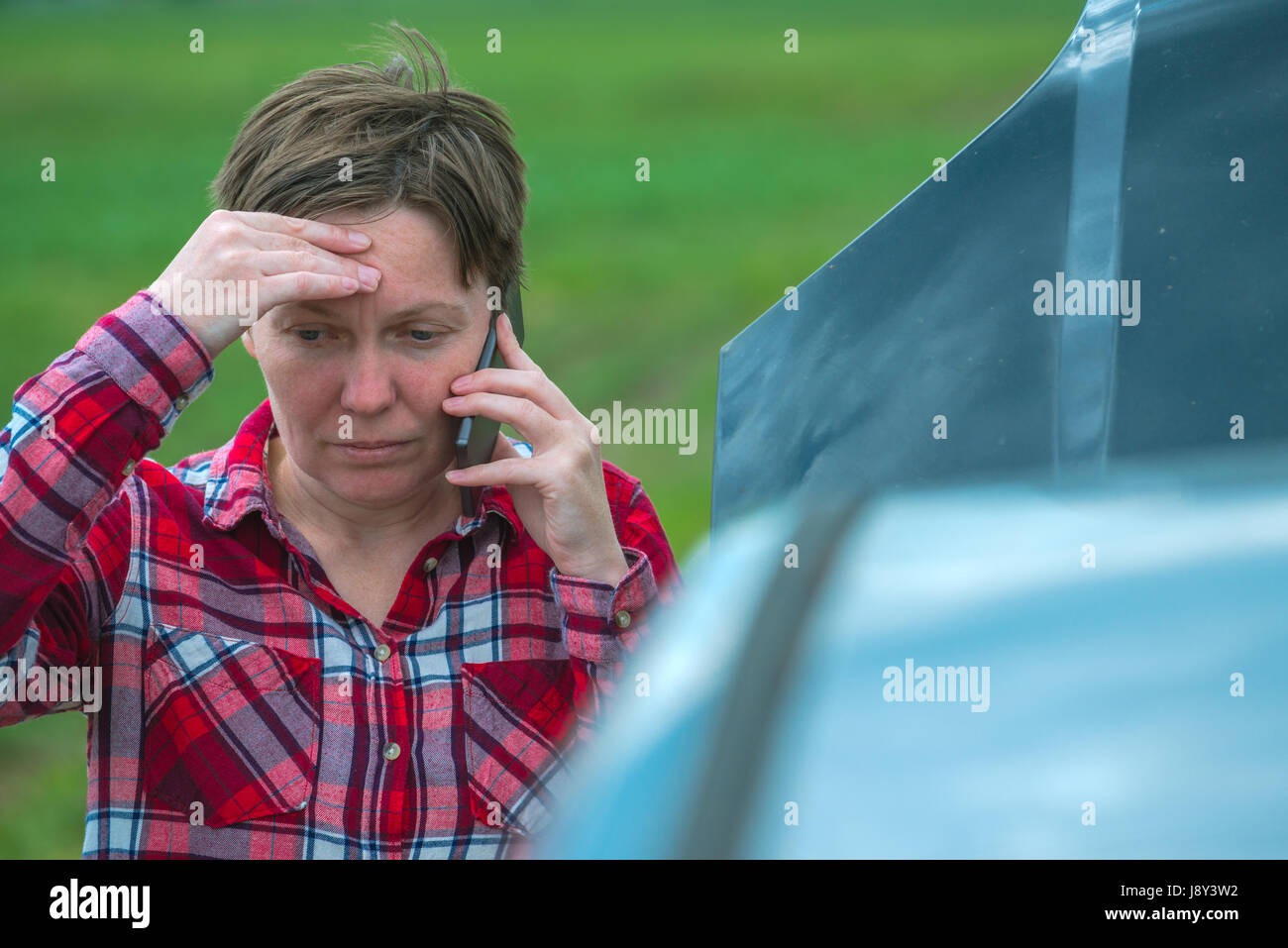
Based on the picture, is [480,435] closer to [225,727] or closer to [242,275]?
[242,275]

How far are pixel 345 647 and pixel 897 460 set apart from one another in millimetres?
875

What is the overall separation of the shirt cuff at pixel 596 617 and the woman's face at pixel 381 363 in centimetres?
28

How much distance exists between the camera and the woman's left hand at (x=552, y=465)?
2.16m

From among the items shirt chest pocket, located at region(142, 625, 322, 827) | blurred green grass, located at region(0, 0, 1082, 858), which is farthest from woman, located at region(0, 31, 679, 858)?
blurred green grass, located at region(0, 0, 1082, 858)

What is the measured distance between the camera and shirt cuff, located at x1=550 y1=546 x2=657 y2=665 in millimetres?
2182

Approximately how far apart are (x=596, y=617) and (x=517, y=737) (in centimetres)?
21

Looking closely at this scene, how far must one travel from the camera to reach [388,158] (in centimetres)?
219

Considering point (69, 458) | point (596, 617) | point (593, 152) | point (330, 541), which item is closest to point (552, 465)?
point (596, 617)

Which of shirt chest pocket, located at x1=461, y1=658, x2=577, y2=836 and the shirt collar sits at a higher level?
the shirt collar

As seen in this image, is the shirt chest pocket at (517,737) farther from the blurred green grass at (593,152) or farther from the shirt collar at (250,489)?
the blurred green grass at (593,152)

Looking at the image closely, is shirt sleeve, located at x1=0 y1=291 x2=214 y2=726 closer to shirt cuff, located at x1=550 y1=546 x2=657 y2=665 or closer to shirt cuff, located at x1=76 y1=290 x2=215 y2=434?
shirt cuff, located at x1=76 y1=290 x2=215 y2=434

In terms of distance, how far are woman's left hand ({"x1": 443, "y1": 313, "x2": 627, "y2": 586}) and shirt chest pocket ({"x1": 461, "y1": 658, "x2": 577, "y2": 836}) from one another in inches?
7.1
